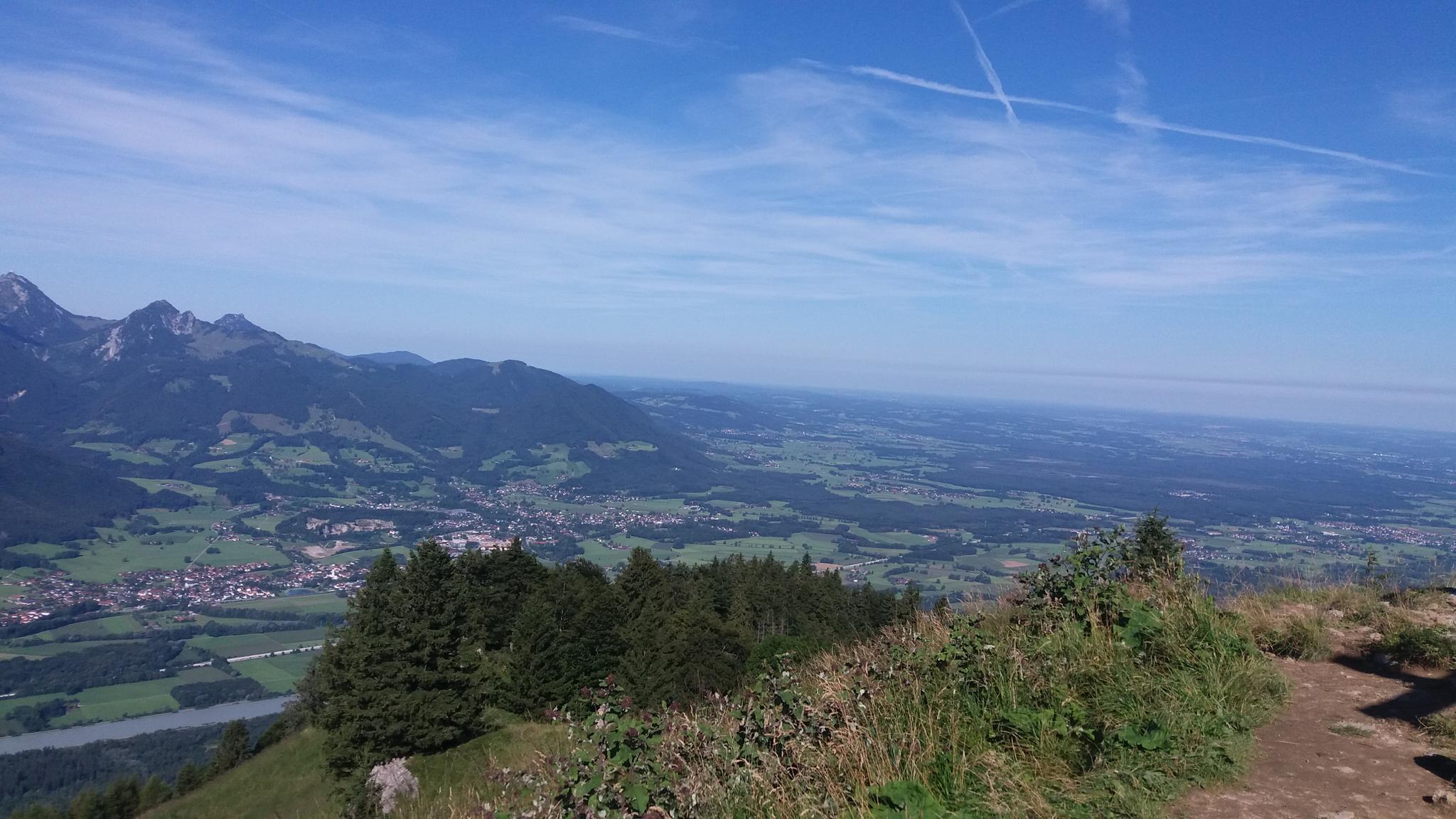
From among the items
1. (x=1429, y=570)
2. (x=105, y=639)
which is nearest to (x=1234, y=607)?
(x=1429, y=570)

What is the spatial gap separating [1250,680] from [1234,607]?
8.43 feet

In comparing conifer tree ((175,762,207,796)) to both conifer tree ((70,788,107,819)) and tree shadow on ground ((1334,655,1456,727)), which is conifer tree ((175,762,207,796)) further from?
tree shadow on ground ((1334,655,1456,727))

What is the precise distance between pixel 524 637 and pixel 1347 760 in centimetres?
2551

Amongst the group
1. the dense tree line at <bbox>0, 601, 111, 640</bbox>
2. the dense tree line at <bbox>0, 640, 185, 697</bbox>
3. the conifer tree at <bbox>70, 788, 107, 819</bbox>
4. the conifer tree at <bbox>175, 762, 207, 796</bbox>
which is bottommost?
the dense tree line at <bbox>0, 601, 111, 640</bbox>

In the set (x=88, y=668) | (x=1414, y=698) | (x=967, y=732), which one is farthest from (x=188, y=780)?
(x=88, y=668)

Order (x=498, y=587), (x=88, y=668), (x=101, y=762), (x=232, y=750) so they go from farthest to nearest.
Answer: (x=88, y=668) → (x=101, y=762) → (x=498, y=587) → (x=232, y=750)

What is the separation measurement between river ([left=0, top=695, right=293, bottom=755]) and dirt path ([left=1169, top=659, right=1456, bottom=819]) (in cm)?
6361

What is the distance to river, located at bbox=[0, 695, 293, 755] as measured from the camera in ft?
177

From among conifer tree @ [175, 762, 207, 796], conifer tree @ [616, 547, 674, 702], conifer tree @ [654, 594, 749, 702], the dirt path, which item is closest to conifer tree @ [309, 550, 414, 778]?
conifer tree @ [616, 547, 674, 702]

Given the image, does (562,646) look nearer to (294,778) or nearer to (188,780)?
(294,778)

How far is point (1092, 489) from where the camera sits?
395 feet

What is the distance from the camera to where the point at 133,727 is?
56062 millimetres

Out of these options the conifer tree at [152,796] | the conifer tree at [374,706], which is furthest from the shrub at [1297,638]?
the conifer tree at [152,796]

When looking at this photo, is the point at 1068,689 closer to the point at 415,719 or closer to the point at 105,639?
the point at 415,719
